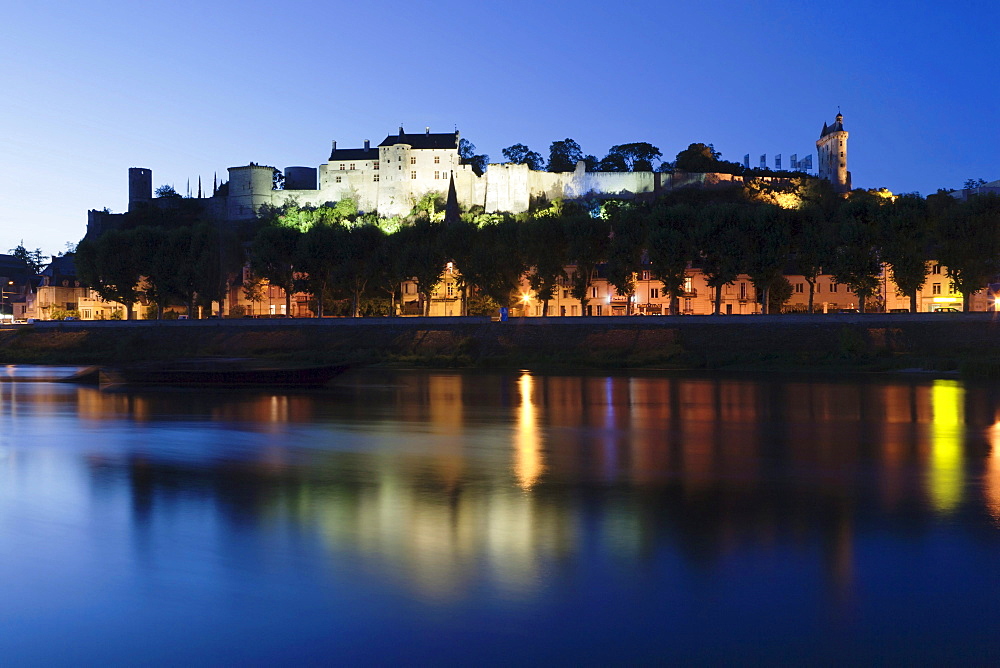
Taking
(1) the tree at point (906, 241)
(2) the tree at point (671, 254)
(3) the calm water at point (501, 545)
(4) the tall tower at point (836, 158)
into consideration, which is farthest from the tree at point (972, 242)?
(4) the tall tower at point (836, 158)

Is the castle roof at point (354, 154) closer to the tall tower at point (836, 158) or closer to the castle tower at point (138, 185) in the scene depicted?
the castle tower at point (138, 185)

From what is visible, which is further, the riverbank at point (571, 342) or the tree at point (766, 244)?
the tree at point (766, 244)

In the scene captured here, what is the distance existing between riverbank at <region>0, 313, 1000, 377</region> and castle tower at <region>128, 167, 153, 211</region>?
76.0m

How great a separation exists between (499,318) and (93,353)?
33.0 metres

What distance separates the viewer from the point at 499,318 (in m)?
68.2

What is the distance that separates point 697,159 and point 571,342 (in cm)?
8720

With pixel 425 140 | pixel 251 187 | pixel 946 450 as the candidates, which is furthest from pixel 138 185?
pixel 946 450

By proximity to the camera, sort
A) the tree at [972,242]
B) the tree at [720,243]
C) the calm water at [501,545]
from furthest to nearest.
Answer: the tree at [720,243] → the tree at [972,242] → the calm water at [501,545]

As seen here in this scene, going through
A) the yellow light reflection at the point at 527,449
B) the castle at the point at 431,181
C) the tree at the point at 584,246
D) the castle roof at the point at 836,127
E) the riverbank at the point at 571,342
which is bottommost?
the yellow light reflection at the point at 527,449

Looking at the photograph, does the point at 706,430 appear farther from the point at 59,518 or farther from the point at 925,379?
the point at 925,379

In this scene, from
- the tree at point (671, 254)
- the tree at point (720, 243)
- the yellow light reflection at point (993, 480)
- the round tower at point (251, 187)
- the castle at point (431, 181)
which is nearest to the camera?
the yellow light reflection at point (993, 480)

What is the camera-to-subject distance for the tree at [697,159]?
138m

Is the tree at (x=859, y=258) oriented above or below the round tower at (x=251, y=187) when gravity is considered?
below

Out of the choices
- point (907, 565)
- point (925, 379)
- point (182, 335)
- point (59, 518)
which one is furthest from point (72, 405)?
point (182, 335)
